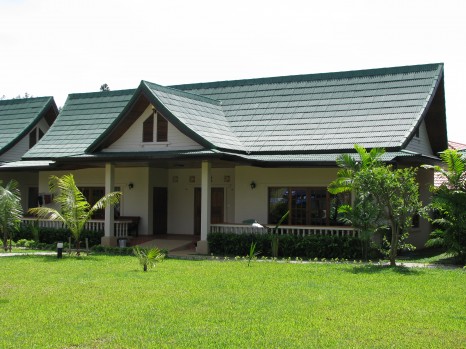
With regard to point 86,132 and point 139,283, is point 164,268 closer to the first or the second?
point 139,283

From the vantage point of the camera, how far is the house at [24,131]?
31.0m

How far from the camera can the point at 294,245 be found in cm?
2059

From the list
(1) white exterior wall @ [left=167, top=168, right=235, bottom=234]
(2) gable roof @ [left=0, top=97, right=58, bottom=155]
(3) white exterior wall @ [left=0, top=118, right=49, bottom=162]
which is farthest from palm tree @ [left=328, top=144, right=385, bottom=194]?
(2) gable roof @ [left=0, top=97, right=58, bottom=155]

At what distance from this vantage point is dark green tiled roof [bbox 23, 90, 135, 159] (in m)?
28.0

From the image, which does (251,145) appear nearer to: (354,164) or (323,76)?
(323,76)

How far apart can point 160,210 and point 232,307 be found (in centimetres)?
1508

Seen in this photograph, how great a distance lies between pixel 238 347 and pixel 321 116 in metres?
16.7

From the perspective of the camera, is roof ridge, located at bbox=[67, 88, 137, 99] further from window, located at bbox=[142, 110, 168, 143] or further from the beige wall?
the beige wall

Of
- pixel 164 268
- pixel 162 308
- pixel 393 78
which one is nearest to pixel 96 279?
pixel 164 268

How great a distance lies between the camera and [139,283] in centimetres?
1417


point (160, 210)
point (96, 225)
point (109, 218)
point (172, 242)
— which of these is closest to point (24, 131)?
point (96, 225)

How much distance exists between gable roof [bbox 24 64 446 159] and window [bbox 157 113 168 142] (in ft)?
1.84

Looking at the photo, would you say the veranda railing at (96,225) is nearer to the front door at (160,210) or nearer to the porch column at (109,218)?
the porch column at (109,218)

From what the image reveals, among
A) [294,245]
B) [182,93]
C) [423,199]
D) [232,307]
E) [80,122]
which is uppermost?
[182,93]
